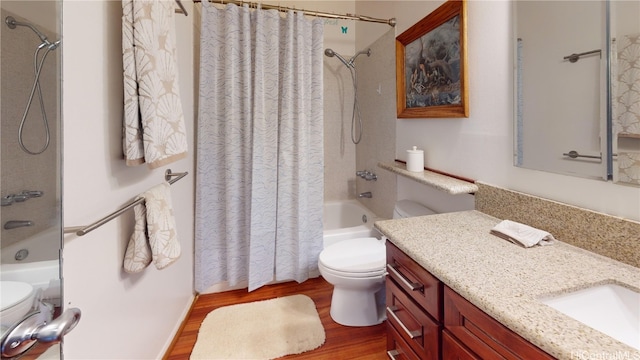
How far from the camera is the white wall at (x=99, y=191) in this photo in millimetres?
872

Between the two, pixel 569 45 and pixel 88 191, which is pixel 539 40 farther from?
pixel 88 191

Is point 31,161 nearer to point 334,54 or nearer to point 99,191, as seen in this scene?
point 99,191

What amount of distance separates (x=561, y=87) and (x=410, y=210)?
40.1 inches

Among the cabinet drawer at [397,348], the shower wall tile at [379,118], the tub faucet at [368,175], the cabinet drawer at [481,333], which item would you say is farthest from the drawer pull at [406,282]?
the tub faucet at [368,175]

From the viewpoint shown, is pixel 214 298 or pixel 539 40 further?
pixel 214 298

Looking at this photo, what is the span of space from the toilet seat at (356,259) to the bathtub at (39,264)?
130 centimetres

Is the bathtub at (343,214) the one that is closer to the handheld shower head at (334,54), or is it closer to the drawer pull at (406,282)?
the handheld shower head at (334,54)

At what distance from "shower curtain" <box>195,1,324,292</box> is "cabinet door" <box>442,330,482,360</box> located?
1.38 m

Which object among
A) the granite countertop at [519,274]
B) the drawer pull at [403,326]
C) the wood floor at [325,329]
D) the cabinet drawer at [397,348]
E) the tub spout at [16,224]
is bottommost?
the wood floor at [325,329]

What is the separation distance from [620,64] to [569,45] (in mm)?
191

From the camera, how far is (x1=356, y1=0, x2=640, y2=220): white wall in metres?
0.93

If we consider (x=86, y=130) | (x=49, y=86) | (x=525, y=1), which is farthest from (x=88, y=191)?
(x=525, y=1)

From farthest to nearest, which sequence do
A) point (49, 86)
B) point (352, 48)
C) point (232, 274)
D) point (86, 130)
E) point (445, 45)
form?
point (352, 48), point (232, 274), point (445, 45), point (86, 130), point (49, 86)

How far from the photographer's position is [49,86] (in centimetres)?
56
